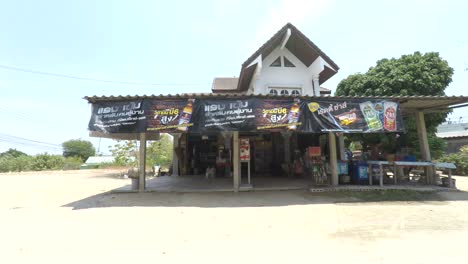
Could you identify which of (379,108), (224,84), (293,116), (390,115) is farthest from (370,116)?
(224,84)

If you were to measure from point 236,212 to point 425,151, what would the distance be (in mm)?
8513

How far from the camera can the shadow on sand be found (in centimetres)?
793

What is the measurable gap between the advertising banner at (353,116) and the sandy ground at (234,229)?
7.67ft

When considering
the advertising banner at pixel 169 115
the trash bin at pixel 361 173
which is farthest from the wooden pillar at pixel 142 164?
the trash bin at pixel 361 173

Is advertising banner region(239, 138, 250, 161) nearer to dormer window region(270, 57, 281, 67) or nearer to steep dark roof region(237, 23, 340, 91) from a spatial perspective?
steep dark roof region(237, 23, 340, 91)

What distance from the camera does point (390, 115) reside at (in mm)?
9266

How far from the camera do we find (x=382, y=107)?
9.25 meters

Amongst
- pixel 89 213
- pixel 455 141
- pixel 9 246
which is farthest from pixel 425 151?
pixel 455 141

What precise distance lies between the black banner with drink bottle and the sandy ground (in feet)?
7.40

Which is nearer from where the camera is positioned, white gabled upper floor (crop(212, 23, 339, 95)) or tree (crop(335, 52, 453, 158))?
white gabled upper floor (crop(212, 23, 339, 95))

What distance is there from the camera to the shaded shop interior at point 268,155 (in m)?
9.52

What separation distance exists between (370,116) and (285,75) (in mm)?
5191

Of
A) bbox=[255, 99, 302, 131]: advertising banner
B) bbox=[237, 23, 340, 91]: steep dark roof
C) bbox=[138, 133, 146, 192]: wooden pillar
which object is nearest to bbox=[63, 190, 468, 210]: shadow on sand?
bbox=[138, 133, 146, 192]: wooden pillar

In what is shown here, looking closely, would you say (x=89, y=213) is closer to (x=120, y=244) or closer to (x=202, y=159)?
(x=120, y=244)
